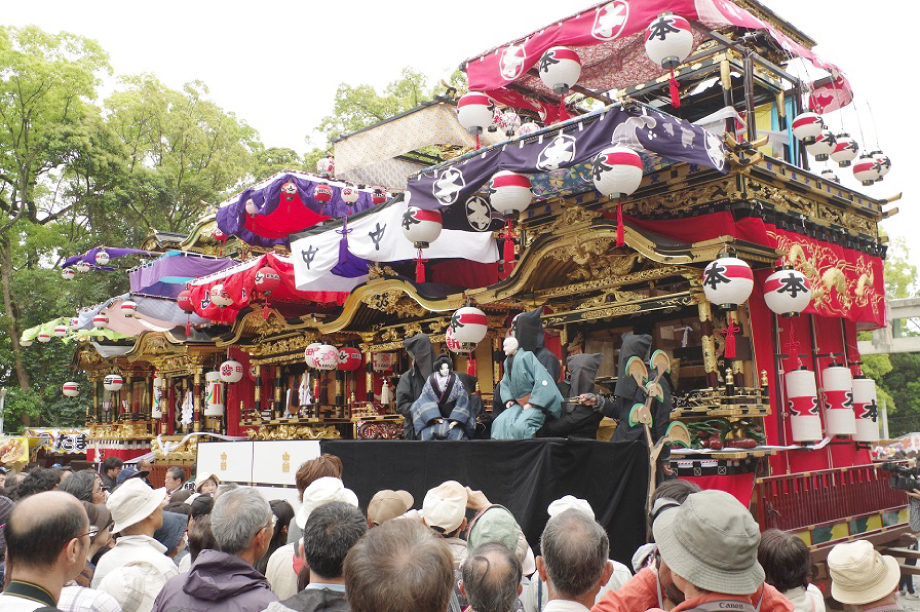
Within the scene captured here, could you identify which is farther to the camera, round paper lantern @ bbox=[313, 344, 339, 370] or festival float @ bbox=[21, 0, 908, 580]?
round paper lantern @ bbox=[313, 344, 339, 370]

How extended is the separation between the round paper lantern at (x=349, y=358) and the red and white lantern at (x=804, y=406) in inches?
295

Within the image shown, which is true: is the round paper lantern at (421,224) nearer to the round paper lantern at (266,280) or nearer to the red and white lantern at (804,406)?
the round paper lantern at (266,280)

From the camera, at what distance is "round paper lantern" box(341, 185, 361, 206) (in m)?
11.9

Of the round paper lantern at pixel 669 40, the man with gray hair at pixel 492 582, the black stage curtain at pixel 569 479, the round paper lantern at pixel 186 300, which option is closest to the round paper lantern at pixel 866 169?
the round paper lantern at pixel 669 40

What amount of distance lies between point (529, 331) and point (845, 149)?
17.0 ft

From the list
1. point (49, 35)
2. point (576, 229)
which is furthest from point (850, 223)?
point (49, 35)

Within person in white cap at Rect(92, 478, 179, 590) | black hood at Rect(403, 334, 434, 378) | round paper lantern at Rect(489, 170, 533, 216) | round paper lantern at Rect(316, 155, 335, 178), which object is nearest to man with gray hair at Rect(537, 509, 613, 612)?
person in white cap at Rect(92, 478, 179, 590)

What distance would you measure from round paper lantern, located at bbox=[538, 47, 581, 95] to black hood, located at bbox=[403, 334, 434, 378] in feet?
11.6

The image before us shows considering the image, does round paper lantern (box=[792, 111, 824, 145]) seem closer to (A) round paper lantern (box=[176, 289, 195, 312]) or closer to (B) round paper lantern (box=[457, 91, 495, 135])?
(B) round paper lantern (box=[457, 91, 495, 135])

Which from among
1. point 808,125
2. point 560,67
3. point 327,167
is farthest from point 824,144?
point 327,167

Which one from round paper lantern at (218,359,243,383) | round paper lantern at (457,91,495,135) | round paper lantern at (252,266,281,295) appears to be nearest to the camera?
round paper lantern at (457,91,495,135)

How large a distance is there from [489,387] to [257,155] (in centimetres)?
2180

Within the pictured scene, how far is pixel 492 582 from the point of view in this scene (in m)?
2.59

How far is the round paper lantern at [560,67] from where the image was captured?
791cm
